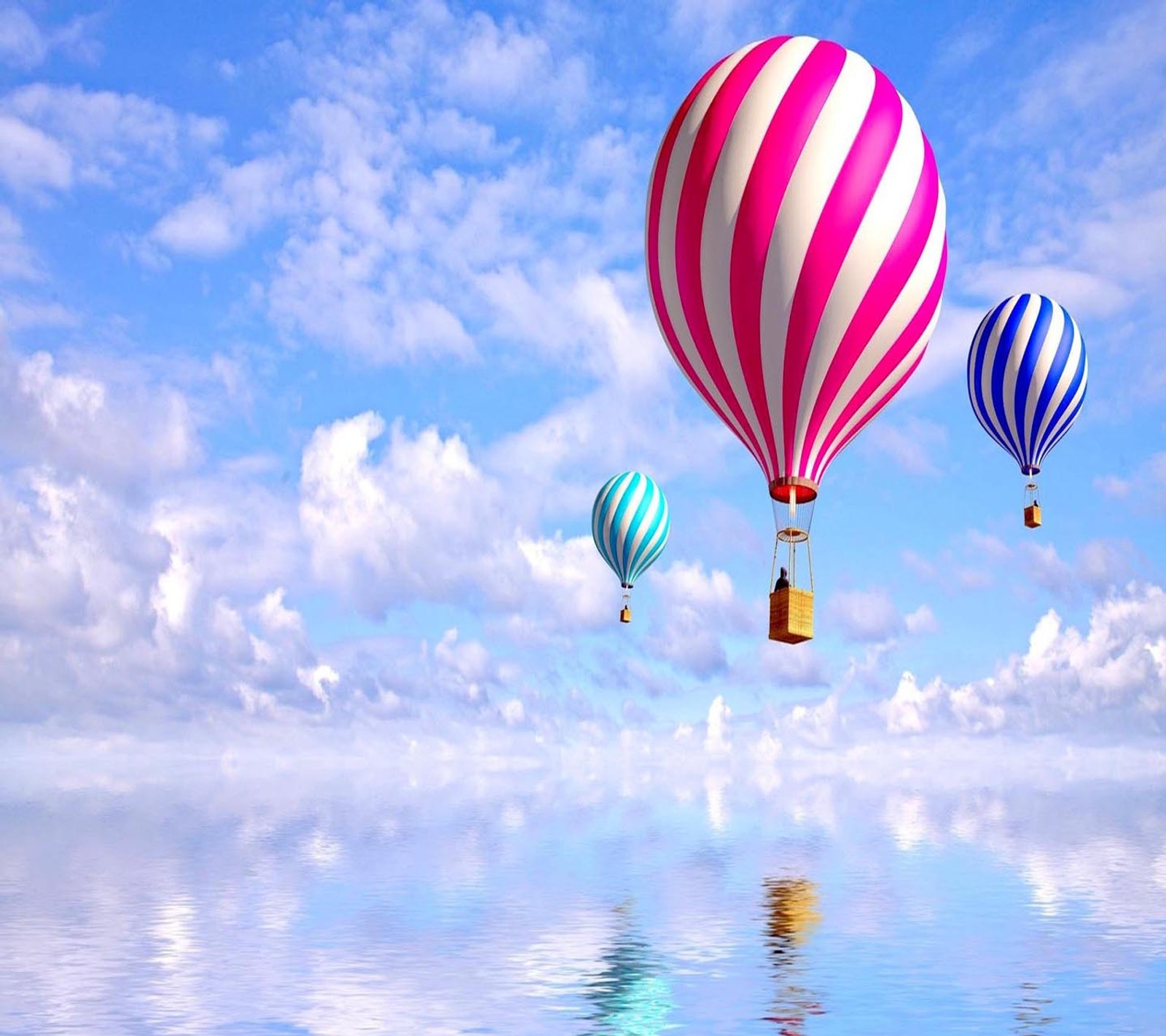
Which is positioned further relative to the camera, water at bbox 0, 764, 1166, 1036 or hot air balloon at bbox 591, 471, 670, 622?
hot air balloon at bbox 591, 471, 670, 622

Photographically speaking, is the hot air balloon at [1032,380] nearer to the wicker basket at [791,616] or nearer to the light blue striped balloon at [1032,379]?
the light blue striped balloon at [1032,379]

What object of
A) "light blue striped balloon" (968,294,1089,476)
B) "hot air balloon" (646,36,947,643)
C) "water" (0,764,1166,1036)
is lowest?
"water" (0,764,1166,1036)

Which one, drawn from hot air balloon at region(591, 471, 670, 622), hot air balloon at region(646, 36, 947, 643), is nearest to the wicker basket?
hot air balloon at region(646, 36, 947, 643)

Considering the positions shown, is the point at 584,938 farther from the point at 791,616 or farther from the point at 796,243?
the point at 796,243

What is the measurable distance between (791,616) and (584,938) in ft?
109

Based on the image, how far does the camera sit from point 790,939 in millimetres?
48438

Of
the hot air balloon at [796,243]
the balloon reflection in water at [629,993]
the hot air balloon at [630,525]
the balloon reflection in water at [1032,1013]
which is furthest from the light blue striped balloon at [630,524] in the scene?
the hot air balloon at [796,243]

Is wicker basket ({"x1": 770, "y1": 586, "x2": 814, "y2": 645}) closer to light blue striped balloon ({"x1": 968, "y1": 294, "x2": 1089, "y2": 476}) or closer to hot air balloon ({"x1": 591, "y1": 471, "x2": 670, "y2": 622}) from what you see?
light blue striped balloon ({"x1": 968, "y1": 294, "x2": 1089, "y2": 476})

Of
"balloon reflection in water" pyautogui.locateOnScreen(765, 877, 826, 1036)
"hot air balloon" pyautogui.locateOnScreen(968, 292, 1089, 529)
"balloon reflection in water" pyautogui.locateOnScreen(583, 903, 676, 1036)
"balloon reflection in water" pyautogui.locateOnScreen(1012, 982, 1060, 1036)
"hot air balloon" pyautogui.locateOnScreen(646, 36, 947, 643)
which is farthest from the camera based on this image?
"hot air balloon" pyautogui.locateOnScreen(968, 292, 1089, 529)

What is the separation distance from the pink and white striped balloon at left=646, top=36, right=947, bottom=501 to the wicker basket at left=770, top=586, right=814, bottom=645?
2.03m

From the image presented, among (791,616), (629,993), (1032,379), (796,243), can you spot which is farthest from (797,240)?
(629,993)

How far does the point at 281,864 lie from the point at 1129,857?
2320 inches

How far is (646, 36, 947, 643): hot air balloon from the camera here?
18.5 m

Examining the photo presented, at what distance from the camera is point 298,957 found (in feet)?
143
